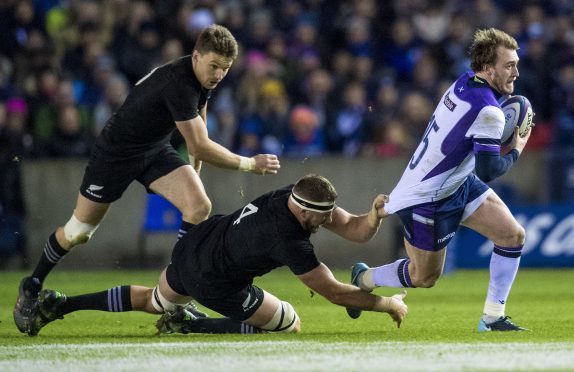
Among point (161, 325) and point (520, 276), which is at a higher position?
point (161, 325)

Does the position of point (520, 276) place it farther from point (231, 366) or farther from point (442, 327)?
point (231, 366)

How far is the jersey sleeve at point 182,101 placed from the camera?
945 cm

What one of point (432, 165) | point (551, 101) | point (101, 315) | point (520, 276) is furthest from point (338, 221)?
point (551, 101)

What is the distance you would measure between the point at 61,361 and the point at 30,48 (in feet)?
33.3

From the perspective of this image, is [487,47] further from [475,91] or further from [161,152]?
[161,152]

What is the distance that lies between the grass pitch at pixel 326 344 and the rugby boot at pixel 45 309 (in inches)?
4.5

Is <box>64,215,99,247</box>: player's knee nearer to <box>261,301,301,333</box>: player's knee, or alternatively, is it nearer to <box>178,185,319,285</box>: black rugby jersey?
<box>178,185,319,285</box>: black rugby jersey

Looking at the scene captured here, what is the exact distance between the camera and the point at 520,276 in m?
15.0

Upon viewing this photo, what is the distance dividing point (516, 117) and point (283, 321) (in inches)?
86.4

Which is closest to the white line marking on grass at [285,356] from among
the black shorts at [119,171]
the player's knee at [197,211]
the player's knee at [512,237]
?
the player's knee at [512,237]

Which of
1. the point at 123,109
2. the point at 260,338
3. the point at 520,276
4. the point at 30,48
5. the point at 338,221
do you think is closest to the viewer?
the point at 260,338

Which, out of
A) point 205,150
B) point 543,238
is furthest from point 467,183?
point 543,238

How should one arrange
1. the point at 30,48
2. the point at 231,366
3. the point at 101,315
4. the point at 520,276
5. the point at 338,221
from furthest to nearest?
the point at 30,48, the point at 520,276, the point at 101,315, the point at 338,221, the point at 231,366

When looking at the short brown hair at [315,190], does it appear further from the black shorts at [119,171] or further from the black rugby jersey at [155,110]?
the black shorts at [119,171]
